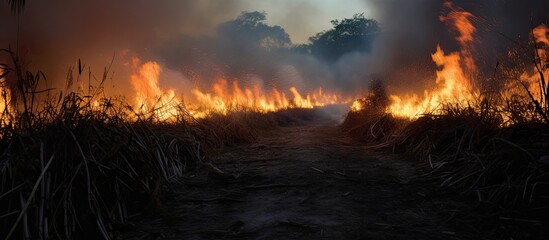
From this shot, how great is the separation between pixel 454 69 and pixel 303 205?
5.36 meters

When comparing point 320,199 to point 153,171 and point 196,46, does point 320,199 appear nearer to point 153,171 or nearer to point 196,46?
point 153,171

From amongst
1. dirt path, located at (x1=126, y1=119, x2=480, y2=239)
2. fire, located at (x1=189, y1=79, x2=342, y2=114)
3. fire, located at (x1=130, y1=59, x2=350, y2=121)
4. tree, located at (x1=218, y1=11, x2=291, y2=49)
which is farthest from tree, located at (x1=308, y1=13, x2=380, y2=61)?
dirt path, located at (x1=126, y1=119, x2=480, y2=239)

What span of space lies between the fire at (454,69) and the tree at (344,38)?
4993 centimetres

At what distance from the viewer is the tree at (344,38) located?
58188 mm

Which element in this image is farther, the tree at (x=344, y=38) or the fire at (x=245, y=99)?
the tree at (x=344, y=38)

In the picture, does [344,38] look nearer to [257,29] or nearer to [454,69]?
[257,29]

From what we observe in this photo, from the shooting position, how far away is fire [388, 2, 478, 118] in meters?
6.82

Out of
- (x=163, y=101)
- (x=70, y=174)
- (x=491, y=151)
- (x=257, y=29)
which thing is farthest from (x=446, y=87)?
(x=257, y=29)

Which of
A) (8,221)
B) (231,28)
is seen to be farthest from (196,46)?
(231,28)

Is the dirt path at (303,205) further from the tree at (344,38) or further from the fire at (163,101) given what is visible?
the tree at (344,38)

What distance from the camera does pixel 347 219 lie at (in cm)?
269

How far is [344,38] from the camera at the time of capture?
61.3 meters

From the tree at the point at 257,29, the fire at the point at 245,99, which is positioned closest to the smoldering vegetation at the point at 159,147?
the fire at the point at 245,99

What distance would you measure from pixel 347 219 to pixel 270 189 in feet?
3.83
